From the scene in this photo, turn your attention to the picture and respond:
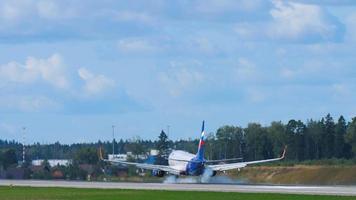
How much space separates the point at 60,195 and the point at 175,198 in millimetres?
10567

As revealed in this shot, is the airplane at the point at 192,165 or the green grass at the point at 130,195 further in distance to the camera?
the airplane at the point at 192,165

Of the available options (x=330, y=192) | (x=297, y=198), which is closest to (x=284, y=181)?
(x=330, y=192)

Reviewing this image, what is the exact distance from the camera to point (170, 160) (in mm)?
144625

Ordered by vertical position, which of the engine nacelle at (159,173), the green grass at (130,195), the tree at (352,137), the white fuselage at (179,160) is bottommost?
the green grass at (130,195)

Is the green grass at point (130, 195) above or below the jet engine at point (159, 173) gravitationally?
below

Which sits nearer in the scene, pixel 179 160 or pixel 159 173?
pixel 179 160

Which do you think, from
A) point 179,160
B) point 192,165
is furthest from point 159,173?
point 192,165

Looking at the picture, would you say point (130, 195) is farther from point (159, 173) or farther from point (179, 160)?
point (159, 173)

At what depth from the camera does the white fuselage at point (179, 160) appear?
140m

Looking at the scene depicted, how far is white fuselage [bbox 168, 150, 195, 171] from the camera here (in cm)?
14012

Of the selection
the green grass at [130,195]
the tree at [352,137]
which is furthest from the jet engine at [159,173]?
the tree at [352,137]

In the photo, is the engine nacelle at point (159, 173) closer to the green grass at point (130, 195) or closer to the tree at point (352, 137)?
the green grass at point (130, 195)

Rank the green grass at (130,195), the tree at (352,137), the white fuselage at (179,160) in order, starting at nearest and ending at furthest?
1. the green grass at (130,195)
2. the white fuselage at (179,160)
3. the tree at (352,137)

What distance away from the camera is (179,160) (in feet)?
465
